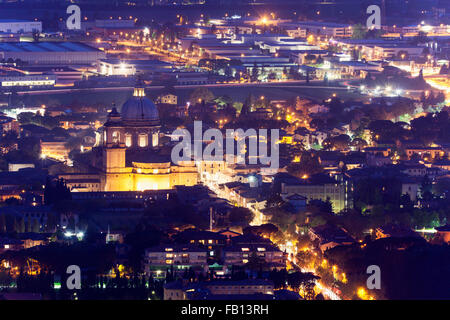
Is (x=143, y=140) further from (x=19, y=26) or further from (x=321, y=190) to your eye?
(x=19, y=26)

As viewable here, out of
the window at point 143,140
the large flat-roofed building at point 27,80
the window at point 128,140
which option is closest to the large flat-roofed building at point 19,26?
the large flat-roofed building at point 27,80

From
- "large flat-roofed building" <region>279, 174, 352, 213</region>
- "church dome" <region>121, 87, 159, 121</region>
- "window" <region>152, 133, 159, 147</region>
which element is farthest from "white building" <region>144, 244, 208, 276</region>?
"church dome" <region>121, 87, 159, 121</region>

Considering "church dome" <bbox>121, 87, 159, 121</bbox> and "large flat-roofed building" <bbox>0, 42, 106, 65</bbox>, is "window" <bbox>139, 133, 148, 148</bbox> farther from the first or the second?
"large flat-roofed building" <bbox>0, 42, 106, 65</bbox>

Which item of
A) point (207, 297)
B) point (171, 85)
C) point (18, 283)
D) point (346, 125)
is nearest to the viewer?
point (207, 297)

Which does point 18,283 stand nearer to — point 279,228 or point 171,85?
point 279,228

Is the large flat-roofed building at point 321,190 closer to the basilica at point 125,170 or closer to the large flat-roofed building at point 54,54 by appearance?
the basilica at point 125,170

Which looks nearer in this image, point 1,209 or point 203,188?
point 1,209
